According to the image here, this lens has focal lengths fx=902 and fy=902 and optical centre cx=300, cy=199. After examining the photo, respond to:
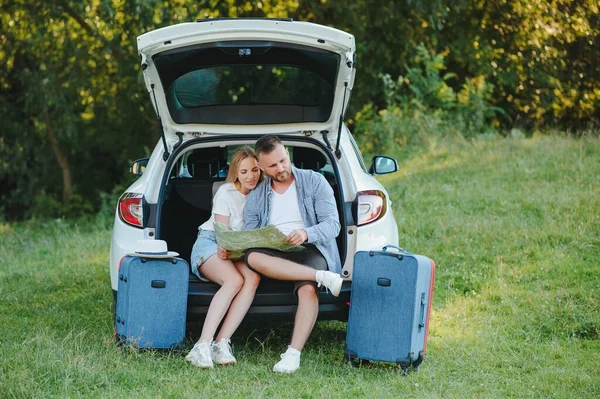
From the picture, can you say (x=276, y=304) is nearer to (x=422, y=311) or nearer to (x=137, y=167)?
(x=422, y=311)

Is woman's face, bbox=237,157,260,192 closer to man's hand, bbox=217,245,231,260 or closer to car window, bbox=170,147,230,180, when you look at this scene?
man's hand, bbox=217,245,231,260

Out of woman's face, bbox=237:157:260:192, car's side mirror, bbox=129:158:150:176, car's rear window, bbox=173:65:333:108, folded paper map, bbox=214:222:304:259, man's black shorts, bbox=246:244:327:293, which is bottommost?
man's black shorts, bbox=246:244:327:293

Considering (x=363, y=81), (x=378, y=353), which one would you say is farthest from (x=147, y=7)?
(x=378, y=353)

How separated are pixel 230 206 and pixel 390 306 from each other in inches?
48.4

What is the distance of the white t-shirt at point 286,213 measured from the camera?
214 inches

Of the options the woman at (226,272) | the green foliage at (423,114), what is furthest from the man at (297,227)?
the green foliage at (423,114)

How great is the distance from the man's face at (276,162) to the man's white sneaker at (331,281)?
679mm

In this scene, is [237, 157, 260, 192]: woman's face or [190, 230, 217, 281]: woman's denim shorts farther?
[237, 157, 260, 192]: woman's face

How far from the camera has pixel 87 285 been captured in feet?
25.0

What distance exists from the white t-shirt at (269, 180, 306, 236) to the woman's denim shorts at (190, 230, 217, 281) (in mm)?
393

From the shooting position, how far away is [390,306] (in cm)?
502

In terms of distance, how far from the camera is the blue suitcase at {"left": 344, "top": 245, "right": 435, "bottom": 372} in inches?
196

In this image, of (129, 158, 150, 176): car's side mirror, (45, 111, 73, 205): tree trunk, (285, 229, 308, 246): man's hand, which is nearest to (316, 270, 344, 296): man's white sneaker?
(285, 229, 308, 246): man's hand

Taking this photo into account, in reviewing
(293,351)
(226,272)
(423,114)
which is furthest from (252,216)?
(423,114)
